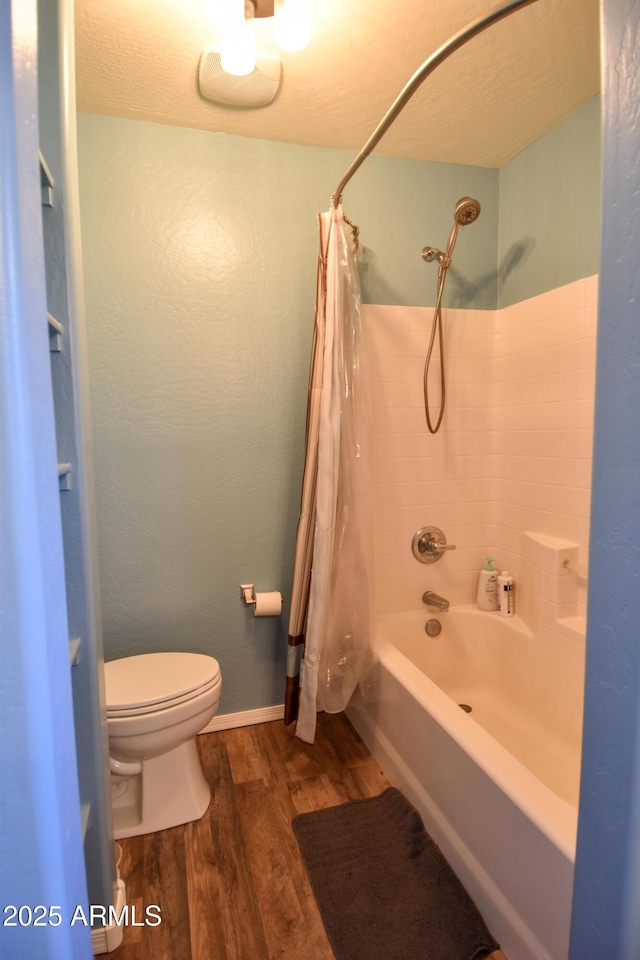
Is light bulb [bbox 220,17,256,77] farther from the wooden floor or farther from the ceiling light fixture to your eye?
the wooden floor

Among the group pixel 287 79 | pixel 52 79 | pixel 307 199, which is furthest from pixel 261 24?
pixel 52 79

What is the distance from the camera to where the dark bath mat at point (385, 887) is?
1.16m

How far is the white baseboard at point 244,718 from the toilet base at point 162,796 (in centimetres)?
39

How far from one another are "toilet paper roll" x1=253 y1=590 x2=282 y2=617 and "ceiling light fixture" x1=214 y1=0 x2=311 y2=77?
68.9 inches

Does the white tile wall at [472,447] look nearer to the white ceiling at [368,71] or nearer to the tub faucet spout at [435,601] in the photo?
the tub faucet spout at [435,601]

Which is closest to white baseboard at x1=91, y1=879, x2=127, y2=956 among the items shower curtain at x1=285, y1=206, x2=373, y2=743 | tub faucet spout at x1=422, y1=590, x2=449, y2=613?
shower curtain at x1=285, y1=206, x2=373, y2=743

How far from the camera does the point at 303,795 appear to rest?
1.65 metres

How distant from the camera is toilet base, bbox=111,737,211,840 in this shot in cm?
153

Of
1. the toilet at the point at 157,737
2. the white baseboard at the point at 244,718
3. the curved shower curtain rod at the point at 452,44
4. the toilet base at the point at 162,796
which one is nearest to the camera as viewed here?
the curved shower curtain rod at the point at 452,44

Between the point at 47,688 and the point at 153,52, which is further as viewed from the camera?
the point at 153,52

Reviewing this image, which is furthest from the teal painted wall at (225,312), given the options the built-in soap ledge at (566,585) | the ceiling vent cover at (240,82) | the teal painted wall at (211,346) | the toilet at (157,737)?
the built-in soap ledge at (566,585)

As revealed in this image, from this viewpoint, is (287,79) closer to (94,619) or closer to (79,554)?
(79,554)

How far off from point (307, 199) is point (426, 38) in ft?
2.18

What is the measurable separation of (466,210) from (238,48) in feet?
3.01
